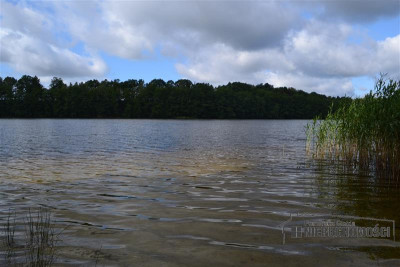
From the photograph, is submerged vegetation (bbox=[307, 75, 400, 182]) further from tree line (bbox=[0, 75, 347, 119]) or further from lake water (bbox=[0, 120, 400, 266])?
tree line (bbox=[0, 75, 347, 119])

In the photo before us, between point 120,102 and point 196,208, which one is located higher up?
point 120,102

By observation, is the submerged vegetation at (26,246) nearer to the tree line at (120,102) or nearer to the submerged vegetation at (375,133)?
the submerged vegetation at (375,133)

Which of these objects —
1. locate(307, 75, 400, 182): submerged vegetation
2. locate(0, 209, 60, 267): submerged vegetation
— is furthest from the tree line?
locate(0, 209, 60, 267): submerged vegetation

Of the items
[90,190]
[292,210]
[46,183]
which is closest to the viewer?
[292,210]

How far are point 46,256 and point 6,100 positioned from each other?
493 ft

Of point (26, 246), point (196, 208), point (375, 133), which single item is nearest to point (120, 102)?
point (375, 133)

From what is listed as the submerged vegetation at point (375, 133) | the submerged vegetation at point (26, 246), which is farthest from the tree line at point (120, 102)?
the submerged vegetation at point (26, 246)

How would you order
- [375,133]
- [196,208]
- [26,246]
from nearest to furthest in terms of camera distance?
[26,246] < [196,208] < [375,133]

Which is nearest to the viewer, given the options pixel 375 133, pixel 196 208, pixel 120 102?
pixel 196 208

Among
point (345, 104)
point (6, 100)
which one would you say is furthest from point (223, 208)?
point (6, 100)

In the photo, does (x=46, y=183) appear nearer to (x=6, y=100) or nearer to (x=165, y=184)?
(x=165, y=184)

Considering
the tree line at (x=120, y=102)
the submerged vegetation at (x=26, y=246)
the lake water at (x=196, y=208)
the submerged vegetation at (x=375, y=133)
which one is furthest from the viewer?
the tree line at (x=120, y=102)

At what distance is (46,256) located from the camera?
507 centimetres

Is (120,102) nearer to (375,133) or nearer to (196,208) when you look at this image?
(375,133)
